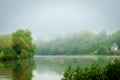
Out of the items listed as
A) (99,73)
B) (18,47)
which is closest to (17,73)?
(99,73)

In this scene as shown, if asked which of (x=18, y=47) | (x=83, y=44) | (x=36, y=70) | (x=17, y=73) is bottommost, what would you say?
(x=17, y=73)

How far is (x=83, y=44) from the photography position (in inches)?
4323

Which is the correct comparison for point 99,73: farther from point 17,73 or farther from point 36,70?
point 36,70

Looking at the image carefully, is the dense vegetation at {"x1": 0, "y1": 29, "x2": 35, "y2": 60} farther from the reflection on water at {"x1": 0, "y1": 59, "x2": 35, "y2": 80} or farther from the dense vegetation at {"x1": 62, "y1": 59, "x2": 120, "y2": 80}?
the dense vegetation at {"x1": 62, "y1": 59, "x2": 120, "y2": 80}

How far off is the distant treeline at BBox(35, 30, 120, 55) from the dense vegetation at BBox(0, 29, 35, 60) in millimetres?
24129

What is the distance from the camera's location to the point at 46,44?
129250 millimetres

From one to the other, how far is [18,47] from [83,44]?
49617 mm

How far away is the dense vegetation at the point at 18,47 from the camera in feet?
186

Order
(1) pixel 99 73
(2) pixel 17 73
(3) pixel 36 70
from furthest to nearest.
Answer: (3) pixel 36 70 < (2) pixel 17 73 < (1) pixel 99 73

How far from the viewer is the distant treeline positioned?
9250 centimetres

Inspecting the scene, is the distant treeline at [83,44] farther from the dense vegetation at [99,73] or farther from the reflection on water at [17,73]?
the dense vegetation at [99,73]

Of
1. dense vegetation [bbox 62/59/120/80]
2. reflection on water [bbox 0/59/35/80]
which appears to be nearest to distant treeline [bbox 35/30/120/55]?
reflection on water [bbox 0/59/35/80]

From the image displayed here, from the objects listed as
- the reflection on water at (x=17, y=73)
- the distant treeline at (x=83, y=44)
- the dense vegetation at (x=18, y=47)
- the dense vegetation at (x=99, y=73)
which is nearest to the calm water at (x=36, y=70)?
the reflection on water at (x=17, y=73)

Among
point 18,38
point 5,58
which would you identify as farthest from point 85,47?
point 5,58
